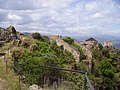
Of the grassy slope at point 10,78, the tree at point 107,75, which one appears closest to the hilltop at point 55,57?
the tree at point 107,75

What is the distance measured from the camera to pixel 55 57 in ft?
49.8

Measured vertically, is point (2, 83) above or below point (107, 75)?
above

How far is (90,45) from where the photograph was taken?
42.4 meters

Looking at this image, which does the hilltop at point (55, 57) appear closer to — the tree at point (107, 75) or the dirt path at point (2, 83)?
the tree at point (107, 75)

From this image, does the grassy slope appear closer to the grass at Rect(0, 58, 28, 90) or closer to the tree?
the grass at Rect(0, 58, 28, 90)

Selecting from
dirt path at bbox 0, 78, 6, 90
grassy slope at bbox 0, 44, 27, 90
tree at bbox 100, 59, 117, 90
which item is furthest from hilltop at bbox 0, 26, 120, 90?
dirt path at bbox 0, 78, 6, 90

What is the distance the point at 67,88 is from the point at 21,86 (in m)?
1.64

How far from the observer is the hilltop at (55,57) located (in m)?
9.94

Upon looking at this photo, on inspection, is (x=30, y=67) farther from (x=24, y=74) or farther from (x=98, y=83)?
(x=98, y=83)

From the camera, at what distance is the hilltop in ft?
32.6

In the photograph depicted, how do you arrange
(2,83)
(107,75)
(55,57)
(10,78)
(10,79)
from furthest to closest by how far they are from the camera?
(107,75) → (55,57) → (10,78) → (10,79) → (2,83)

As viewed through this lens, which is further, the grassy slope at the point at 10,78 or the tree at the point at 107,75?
the tree at the point at 107,75

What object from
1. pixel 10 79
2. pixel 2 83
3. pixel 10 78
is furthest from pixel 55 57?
pixel 2 83

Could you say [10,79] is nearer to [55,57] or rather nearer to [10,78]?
[10,78]
